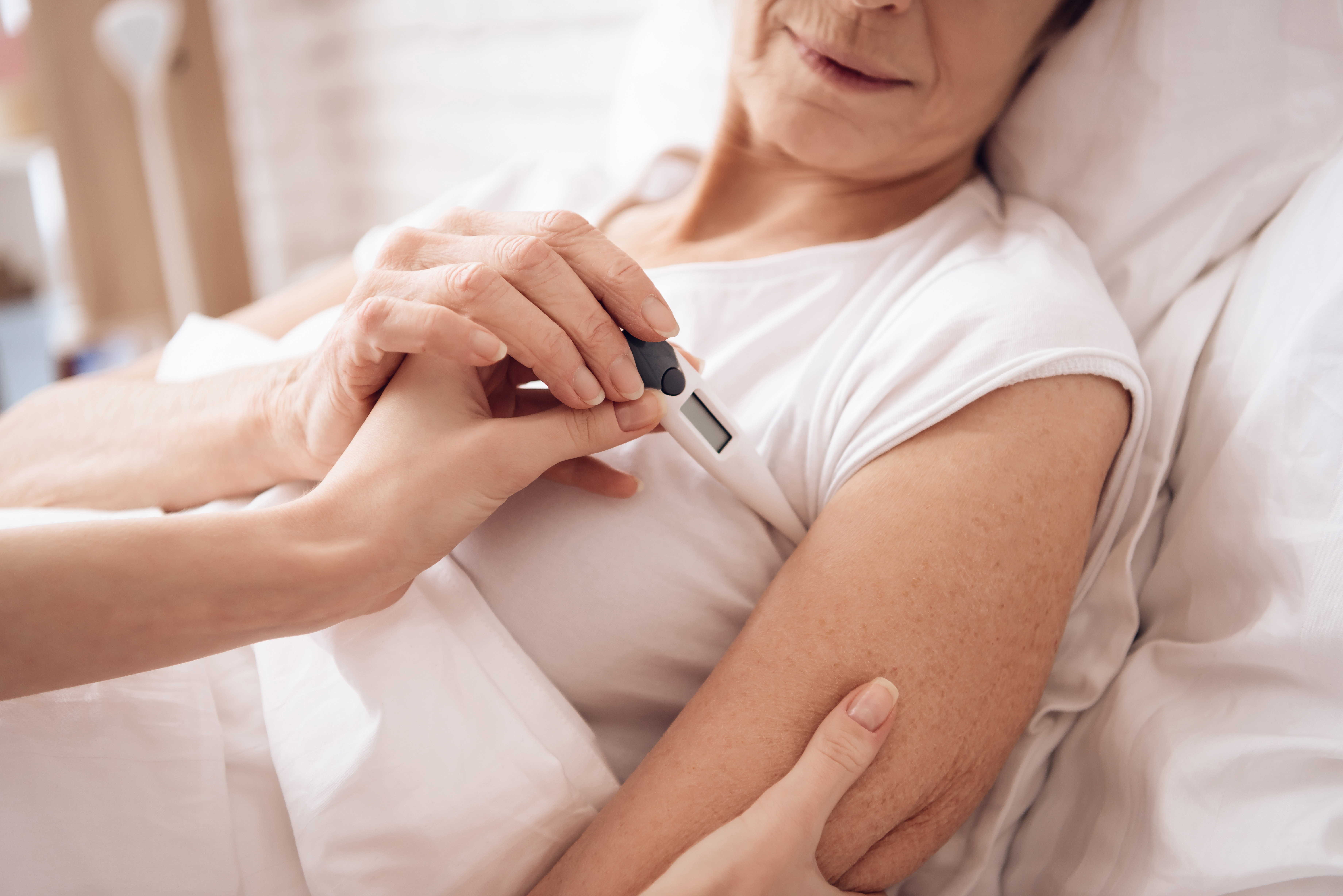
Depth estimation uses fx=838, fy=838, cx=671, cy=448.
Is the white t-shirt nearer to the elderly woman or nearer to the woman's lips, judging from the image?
the elderly woman

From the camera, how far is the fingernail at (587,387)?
0.61 metres

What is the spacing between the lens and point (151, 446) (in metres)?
0.83

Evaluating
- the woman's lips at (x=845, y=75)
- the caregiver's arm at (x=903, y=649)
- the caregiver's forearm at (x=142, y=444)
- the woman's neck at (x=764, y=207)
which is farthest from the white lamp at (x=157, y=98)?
the caregiver's arm at (x=903, y=649)

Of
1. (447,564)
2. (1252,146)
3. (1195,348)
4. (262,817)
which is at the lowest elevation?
(262,817)

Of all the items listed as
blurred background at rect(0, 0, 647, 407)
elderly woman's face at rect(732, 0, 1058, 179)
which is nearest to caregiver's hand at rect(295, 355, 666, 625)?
elderly woman's face at rect(732, 0, 1058, 179)

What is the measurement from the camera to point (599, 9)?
165 cm

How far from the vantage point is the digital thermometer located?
64 centimetres

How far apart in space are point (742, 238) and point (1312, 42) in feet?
1.88

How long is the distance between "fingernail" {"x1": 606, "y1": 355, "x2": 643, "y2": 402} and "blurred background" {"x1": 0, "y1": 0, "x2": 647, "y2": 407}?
145 centimetres

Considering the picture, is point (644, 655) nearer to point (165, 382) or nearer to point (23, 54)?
point (165, 382)

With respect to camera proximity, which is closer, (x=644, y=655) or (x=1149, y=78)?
(x=644, y=655)

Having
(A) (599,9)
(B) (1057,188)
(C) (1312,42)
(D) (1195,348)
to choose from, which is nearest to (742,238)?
(B) (1057,188)

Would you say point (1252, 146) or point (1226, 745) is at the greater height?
point (1252, 146)

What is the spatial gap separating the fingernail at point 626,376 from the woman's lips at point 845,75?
39cm
